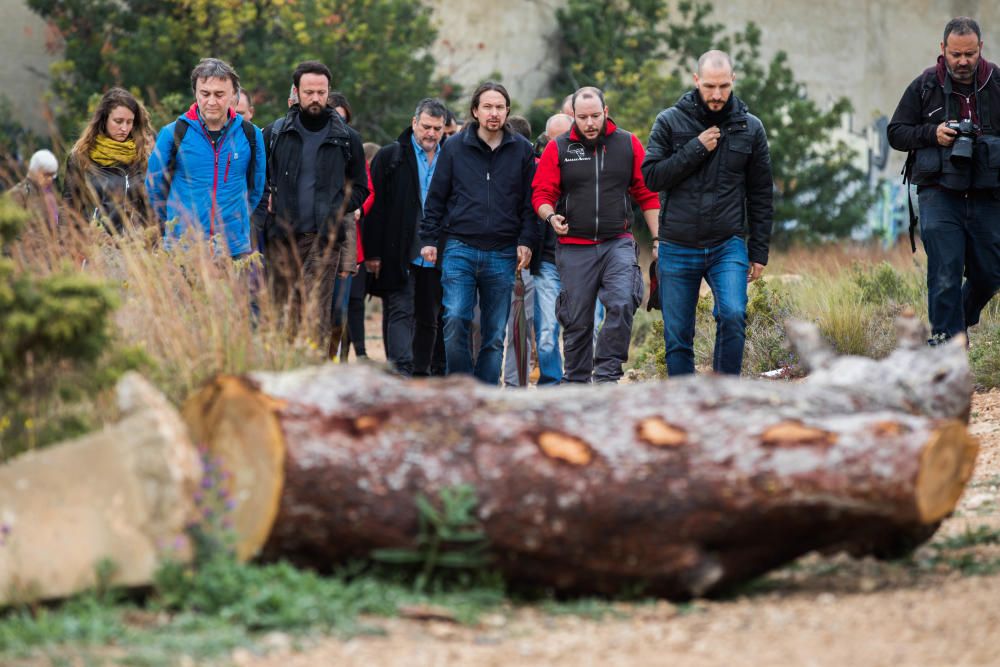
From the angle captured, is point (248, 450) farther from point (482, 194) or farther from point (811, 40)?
point (811, 40)

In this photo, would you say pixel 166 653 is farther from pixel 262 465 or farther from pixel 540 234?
pixel 540 234

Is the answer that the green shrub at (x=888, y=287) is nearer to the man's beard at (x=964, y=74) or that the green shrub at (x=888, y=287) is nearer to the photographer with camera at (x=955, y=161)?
the photographer with camera at (x=955, y=161)

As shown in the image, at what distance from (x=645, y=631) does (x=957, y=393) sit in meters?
1.71

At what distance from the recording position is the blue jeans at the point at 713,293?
25.4 ft

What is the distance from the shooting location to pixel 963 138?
311 inches

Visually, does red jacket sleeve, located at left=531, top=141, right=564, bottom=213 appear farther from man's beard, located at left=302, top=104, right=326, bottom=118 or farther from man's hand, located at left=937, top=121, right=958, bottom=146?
man's hand, located at left=937, top=121, right=958, bottom=146

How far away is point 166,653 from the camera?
3.85 m

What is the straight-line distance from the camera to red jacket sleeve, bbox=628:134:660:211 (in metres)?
8.43

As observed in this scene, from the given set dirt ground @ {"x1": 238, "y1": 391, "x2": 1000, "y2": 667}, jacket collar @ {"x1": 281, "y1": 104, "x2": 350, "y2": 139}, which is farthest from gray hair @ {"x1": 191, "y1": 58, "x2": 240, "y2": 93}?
dirt ground @ {"x1": 238, "y1": 391, "x2": 1000, "y2": 667}

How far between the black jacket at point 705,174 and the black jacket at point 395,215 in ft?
7.92

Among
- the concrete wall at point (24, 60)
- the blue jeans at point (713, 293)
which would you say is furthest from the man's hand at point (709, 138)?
the concrete wall at point (24, 60)

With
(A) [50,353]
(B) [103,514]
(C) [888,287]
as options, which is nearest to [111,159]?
(A) [50,353]

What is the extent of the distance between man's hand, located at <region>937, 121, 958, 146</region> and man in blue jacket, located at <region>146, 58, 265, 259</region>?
12.6 feet

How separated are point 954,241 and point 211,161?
4.23 m
